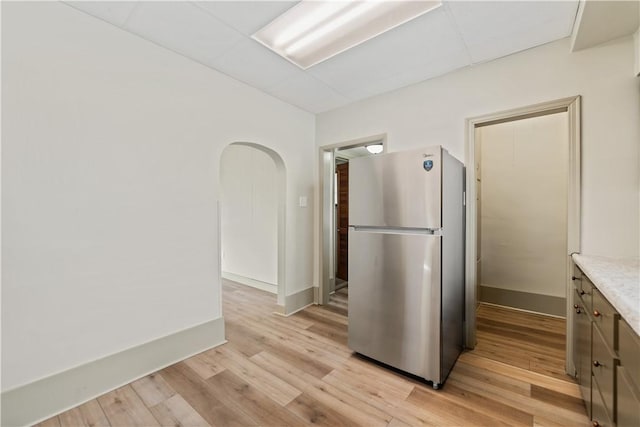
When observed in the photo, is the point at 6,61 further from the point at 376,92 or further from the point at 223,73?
the point at 376,92

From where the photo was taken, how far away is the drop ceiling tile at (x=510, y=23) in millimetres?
1641

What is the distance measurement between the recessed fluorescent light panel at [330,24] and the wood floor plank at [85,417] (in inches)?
107

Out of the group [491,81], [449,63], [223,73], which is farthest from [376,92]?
[223,73]

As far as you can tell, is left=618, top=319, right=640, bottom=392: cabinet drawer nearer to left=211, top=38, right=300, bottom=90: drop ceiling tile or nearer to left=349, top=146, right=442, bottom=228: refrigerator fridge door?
left=349, top=146, right=442, bottom=228: refrigerator fridge door

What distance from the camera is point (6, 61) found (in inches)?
56.7

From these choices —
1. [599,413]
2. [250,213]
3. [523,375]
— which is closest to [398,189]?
[599,413]

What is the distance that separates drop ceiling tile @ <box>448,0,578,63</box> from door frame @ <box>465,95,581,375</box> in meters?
0.48

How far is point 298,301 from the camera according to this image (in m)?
3.25

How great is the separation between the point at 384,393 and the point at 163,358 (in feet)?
5.58

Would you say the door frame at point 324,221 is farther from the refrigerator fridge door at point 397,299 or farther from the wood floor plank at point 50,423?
the wood floor plank at point 50,423

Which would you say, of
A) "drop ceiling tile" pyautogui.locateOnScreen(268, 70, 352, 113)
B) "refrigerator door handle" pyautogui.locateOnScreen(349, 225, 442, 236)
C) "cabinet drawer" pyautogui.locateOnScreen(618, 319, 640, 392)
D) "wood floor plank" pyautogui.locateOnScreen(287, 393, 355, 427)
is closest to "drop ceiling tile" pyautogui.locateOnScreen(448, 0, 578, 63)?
"drop ceiling tile" pyautogui.locateOnScreen(268, 70, 352, 113)

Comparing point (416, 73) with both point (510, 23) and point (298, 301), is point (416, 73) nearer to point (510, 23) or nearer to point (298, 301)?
point (510, 23)

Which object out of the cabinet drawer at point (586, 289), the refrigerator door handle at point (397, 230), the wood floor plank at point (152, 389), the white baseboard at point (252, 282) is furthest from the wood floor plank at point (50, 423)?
the cabinet drawer at point (586, 289)

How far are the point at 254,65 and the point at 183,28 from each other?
24.0 inches
